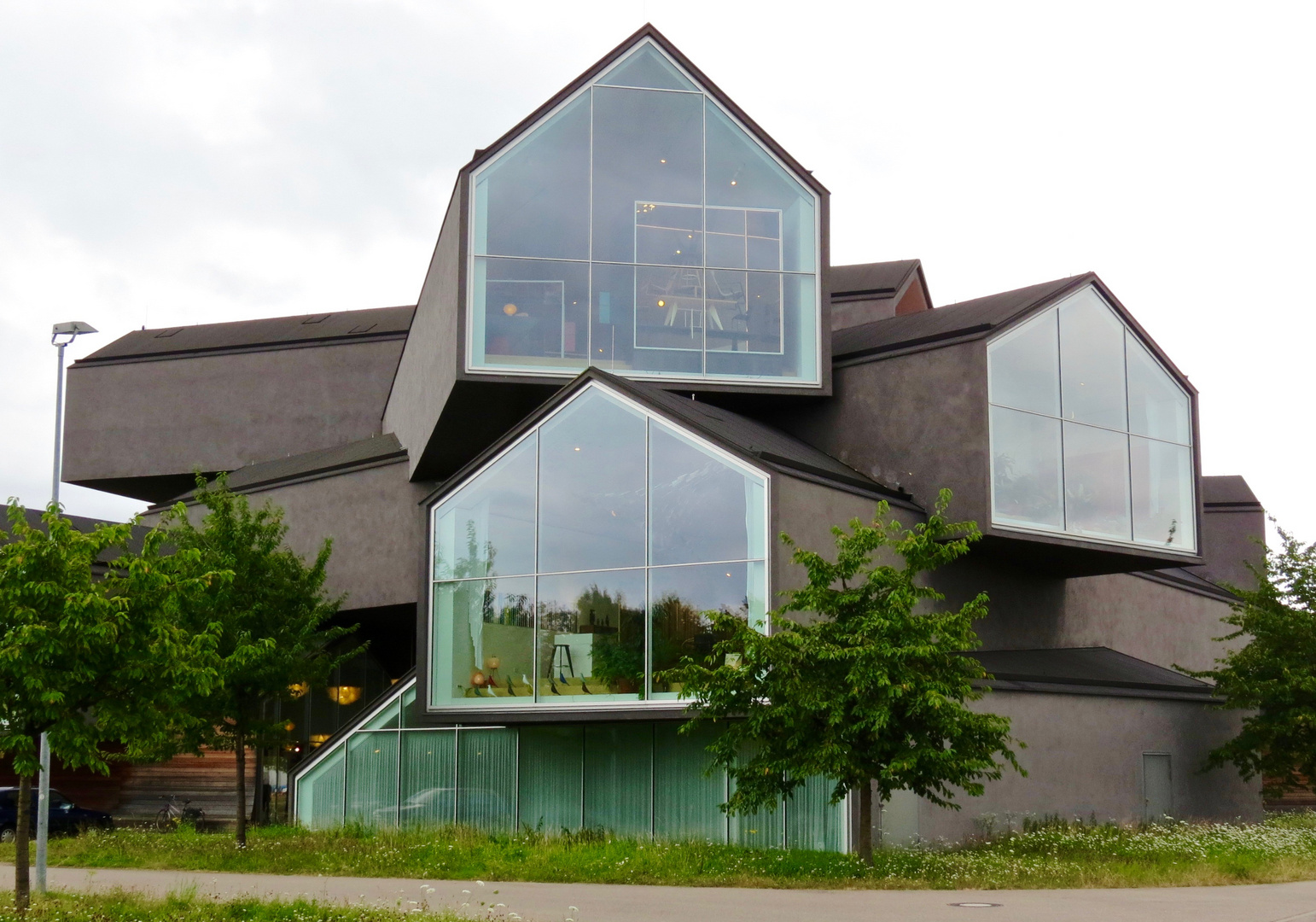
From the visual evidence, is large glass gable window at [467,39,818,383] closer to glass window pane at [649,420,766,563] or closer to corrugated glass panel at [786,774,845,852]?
glass window pane at [649,420,766,563]

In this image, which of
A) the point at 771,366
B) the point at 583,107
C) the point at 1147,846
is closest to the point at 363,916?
the point at 1147,846

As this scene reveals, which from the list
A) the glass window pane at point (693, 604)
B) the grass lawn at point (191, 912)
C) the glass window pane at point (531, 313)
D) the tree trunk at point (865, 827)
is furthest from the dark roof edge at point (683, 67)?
the grass lawn at point (191, 912)

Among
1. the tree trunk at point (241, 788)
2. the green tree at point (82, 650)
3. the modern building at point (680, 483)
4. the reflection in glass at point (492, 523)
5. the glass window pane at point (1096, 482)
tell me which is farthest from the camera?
the glass window pane at point (1096, 482)

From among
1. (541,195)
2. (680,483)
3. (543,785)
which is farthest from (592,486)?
(541,195)

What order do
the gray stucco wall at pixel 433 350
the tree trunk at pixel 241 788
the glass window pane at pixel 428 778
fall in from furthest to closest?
the gray stucco wall at pixel 433 350 < the glass window pane at pixel 428 778 < the tree trunk at pixel 241 788

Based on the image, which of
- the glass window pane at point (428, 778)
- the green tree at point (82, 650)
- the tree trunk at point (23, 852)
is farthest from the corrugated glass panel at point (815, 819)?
the tree trunk at point (23, 852)

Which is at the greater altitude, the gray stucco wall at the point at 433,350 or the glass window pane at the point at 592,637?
the gray stucco wall at the point at 433,350

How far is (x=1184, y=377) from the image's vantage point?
89.3 ft

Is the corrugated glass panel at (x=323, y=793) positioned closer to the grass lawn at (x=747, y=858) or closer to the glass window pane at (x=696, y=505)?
the grass lawn at (x=747, y=858)

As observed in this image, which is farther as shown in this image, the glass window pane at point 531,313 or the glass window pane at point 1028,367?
the glass window pane at point 531,313

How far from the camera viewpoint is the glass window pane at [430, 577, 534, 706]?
22.2m

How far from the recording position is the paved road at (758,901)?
1277 cm

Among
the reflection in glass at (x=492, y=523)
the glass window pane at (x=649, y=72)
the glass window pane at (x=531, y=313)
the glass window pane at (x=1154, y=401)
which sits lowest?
the reflection in glass at (x=492, y=523)

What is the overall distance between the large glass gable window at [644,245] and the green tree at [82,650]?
11.1 m
